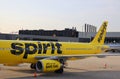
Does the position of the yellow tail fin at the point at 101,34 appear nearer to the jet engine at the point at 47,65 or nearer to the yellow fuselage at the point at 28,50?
the yellow fuselage at the point at 28,50

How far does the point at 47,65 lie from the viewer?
2481 centimetres

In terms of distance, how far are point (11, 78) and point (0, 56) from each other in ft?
8.13

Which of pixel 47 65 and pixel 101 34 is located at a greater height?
pixel 101 34

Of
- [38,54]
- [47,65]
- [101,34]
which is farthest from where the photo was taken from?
[101,34]

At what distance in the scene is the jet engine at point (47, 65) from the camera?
24.7 meters

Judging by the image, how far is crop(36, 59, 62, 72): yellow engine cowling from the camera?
24.7 m

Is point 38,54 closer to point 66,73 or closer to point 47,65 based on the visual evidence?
point 47,65

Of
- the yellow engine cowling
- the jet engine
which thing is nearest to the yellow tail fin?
the jet engine

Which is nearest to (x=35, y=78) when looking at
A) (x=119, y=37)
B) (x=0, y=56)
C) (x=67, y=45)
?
(x=0, y=56)

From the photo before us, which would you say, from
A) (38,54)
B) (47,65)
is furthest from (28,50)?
(47,65)

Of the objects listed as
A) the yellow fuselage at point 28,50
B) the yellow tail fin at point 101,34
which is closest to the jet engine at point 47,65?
the yellow fuselage at point 28,50

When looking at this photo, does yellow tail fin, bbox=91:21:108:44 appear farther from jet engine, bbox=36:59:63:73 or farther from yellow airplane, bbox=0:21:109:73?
jet engine, bbox=36:59:63:73

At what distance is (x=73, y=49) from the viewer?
32.1m

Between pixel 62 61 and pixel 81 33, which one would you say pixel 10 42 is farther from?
pixel 81 33
